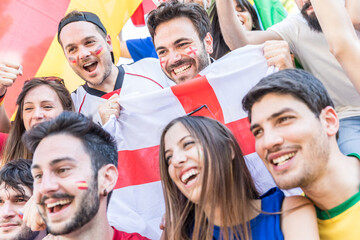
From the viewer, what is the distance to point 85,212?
277 centimetres

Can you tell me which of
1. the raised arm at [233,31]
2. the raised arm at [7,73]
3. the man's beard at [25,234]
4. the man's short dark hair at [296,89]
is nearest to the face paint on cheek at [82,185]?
the man's beard at [25,234]

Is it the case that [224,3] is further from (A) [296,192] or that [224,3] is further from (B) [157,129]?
(A) [296,192]

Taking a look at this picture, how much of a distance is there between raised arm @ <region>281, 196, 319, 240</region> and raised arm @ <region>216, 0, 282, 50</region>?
1.66 meters

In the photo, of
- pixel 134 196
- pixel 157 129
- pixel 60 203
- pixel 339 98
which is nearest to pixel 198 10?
pixel 157 129

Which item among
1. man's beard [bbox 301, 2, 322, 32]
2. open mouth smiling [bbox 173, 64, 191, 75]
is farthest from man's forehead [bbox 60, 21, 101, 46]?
man's beard [bbox 301, 2, 322, 32]

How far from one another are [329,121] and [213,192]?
76 centimetres

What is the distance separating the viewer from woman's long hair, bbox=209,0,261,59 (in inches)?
178

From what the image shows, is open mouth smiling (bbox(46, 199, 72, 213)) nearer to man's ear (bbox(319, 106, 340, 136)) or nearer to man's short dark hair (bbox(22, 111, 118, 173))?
man's short dark hair (bbox(22, 111, 118, 173))

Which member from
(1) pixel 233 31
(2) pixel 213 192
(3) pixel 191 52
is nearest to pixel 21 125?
(3) pixel 191 52

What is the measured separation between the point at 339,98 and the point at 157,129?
4.42 feet

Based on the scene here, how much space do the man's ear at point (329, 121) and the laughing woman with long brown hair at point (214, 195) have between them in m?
0.41

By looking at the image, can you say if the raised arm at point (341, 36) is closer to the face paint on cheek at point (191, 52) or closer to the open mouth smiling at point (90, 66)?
the face paint on cheek at point (191, 52)

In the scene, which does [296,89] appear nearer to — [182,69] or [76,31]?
[182,69]

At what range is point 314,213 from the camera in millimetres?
2502
